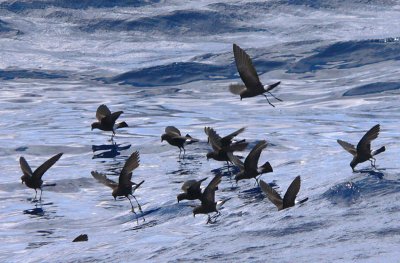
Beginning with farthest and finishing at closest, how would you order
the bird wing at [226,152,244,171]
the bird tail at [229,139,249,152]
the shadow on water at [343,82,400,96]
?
the shadow on water at [343,82,400,96]
the bird tail at [229,139,249,152]
the bird wing at [226,152,244,171]

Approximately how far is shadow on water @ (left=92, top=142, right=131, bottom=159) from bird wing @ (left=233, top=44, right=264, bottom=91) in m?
4.40

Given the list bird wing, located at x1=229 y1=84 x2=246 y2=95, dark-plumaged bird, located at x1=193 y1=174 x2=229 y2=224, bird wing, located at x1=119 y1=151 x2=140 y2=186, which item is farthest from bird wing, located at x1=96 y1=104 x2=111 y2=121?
dark-plumaged bird, located at x1=193 y1=174 x2=229 y2=224

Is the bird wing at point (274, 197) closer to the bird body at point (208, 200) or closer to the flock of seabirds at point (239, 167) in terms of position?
the flock of seabirds at point (239, 167)

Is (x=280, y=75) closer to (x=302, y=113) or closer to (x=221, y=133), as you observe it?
(x=302, y=113)

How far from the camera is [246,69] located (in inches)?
398

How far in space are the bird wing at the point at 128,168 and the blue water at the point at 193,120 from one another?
1.46ft

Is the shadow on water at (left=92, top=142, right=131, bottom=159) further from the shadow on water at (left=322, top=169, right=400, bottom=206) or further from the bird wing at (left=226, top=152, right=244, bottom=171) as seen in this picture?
the shadow on water at (left=322, top=169, right=400, bottom=206)

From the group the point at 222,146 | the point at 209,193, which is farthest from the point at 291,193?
the point at 222,146

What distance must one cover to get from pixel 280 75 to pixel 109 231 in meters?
12.7

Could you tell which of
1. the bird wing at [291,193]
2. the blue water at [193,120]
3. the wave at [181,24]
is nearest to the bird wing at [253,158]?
the blue water at [193,120]

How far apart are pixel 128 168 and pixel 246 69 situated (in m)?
1.38

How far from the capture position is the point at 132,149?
1502 cm

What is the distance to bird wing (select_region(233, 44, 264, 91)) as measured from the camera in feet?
32.0

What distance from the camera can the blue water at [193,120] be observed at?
887 centimetres
